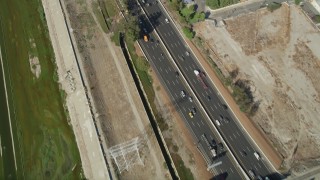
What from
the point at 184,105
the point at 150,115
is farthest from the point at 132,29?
the point at 184,105

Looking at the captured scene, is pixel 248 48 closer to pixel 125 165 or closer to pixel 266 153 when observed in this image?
pixel 266 153

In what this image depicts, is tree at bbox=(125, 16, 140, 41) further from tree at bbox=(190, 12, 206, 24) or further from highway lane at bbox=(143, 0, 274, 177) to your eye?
tree at bbox=(190, 12, 206, 24)

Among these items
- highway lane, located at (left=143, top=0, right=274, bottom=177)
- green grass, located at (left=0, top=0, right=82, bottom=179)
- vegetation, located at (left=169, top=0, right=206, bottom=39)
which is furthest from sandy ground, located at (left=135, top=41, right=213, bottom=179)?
green grass, located at (left=0, top=0, right=82, bottom=179)

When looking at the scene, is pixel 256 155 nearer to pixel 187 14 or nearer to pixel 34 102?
pixel 187 14

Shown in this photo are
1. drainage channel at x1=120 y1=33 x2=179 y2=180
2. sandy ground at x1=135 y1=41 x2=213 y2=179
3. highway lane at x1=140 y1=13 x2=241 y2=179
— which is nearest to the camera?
sandy ground at x1=135 y1=41 x2=213 y2=179

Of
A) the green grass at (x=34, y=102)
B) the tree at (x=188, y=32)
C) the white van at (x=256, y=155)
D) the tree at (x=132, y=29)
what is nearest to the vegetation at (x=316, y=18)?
the tree at (x=188, y=32)

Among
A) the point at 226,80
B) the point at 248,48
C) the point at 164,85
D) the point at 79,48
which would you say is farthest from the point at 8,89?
the point at 248,48
